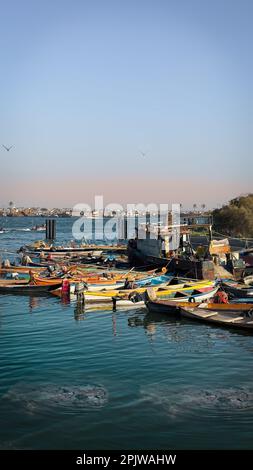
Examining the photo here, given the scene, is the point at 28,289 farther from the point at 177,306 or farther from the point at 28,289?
the point at 177,306

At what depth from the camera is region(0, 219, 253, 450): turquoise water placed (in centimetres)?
1545

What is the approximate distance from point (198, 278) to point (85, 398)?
2806 cm

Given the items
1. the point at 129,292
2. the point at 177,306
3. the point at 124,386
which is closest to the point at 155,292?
the point at 129,292

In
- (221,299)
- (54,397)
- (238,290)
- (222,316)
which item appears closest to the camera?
(54,397)

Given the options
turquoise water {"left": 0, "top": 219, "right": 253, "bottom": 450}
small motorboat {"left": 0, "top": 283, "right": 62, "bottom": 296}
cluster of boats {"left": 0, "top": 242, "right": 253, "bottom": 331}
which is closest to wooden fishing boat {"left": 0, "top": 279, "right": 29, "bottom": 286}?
cluster of boats {"left": 0, "top": 242, "right": 253, "bottom": 331}

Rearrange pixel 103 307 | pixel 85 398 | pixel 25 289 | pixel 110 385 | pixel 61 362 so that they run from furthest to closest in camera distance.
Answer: pixel 25 289 < pixel 103 307 < pixel 61 362 < pixel 110 385 < pixel 85 398

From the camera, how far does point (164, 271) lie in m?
49.5

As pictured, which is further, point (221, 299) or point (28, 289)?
point (28, 289)

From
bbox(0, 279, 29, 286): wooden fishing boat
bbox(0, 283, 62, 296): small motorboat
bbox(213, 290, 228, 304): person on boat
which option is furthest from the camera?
bbox(0, 279, 29, 286): wooden fishing boat

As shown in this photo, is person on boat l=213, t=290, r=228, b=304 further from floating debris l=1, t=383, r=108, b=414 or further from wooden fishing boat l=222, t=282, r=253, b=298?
floating debris l=1, t=383, r=108, b=414

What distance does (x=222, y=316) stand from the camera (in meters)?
30.7

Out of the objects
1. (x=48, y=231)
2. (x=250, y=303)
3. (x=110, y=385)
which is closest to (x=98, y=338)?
(x=110, y=385)

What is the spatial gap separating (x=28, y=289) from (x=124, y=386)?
25.7 meters
